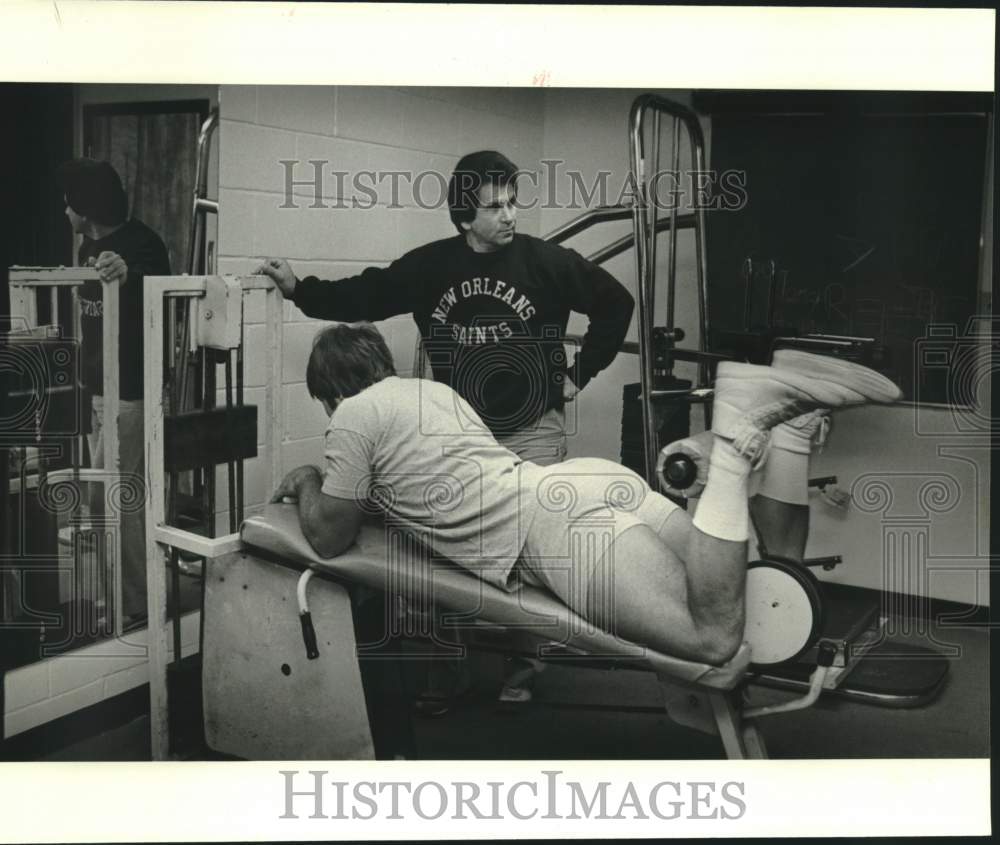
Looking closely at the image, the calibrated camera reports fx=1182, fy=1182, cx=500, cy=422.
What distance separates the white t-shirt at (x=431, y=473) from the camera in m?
2.34

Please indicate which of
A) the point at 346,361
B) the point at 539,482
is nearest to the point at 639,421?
the point at 539,482

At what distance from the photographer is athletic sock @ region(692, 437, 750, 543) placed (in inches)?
89.5

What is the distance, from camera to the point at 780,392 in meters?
2.31

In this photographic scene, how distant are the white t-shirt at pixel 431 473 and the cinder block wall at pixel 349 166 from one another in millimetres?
88

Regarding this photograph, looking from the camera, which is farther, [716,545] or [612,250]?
[612,250]

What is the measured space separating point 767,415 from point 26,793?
5.49ft

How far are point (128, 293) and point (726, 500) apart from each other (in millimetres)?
1271

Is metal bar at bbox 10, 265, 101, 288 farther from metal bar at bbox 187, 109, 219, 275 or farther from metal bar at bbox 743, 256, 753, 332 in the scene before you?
metal bar at bbox 743, 256, 753, 332

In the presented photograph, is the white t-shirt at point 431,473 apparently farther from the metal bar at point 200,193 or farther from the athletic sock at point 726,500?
the metal bar at point 200,193


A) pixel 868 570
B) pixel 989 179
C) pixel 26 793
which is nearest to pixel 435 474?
pixel 868 570

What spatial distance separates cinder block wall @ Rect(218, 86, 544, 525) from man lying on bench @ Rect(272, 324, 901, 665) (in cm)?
12

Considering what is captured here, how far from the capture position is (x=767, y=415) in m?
2.30
